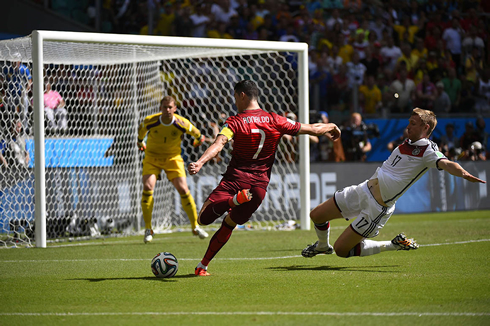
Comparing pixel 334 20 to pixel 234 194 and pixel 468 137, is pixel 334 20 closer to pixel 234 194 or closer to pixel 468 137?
pixel 468 137

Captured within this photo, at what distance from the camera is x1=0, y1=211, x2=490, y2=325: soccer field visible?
4934 millimetres

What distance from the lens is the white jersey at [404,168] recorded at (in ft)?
23.4

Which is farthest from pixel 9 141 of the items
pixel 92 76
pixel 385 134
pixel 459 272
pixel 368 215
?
pixel 385 134

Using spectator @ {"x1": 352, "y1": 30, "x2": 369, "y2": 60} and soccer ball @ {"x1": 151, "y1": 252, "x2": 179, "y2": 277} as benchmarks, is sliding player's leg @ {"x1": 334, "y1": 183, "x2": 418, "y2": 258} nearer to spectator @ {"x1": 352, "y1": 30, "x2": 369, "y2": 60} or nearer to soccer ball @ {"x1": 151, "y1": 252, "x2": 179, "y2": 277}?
soccer ball @ {"x1": 151, "y1": 252, "x2": 179, "y2": 277}

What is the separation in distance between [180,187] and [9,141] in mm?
3061

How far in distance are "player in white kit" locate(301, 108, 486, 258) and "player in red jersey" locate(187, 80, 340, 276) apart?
3.21ft

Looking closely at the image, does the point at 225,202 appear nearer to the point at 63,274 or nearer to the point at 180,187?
the point at 63,274

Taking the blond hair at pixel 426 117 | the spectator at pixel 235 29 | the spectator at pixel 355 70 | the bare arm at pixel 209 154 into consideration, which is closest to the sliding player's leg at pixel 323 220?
the blond hair at pixel 426 117

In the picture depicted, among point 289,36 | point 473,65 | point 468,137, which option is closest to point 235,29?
point 289,36

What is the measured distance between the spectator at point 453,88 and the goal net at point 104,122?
18.9 ft

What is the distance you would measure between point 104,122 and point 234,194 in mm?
7273

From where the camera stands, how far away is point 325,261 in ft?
27.0

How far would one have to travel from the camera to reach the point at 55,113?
12938mm

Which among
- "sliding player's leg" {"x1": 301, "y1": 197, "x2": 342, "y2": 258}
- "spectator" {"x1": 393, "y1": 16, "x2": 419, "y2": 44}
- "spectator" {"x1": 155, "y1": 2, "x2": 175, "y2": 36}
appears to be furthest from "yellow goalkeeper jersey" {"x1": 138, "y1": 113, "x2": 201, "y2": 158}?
"spectator" {"x1": 393, "y1": 16, "x2": 419, "y2": 44}
